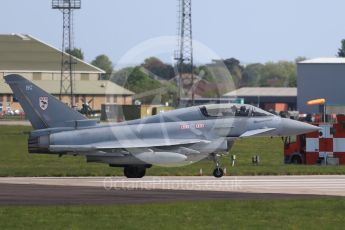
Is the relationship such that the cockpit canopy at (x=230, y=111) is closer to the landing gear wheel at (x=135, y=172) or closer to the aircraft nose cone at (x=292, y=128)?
the aircraft nose cone at (x=292, y=128)

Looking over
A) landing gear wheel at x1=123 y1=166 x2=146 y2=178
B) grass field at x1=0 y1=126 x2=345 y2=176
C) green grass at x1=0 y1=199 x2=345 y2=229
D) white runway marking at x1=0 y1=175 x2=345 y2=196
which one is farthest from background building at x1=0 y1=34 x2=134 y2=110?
green grass at x1=0 y1=199 x2=345 y2=229

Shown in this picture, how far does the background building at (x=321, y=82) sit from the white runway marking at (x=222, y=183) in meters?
79.0

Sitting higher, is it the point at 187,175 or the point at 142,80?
the point at 142,80

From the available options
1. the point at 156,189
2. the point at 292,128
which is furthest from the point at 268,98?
the point at 156,189

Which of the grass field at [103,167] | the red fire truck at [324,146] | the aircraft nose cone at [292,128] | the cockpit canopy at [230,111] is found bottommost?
the grass field at [103,167]

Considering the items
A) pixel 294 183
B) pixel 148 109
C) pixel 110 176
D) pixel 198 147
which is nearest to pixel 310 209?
pixel 294 183

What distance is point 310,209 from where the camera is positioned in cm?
2078

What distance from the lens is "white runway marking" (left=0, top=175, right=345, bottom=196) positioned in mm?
26141

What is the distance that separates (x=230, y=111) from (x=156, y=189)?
6147 millimetres

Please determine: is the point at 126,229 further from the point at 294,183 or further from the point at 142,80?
the point at 142,80

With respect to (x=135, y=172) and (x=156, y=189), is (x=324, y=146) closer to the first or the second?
(x=135, y=172)

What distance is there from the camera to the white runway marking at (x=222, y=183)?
26.1 metres

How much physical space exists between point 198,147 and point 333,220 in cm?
1181

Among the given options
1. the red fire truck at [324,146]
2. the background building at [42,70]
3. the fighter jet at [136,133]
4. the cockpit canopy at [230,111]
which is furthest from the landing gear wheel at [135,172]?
the background building at [42,70]
